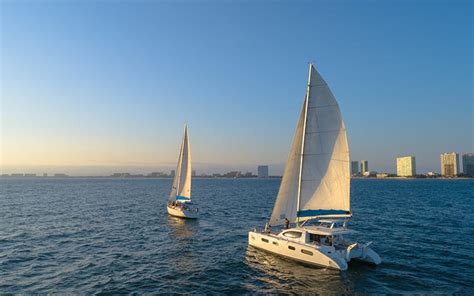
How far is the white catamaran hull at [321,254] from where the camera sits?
79.0 feet

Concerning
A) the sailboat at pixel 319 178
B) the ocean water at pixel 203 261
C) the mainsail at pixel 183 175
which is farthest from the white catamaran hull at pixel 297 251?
the mainsail at pixel 183 175

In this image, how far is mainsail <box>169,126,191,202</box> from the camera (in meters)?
52.2

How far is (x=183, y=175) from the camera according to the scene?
5284 cm

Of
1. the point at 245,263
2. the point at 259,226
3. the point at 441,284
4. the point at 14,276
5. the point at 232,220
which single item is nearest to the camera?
the point at 441,284

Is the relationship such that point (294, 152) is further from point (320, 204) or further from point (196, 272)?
point (196, 272)

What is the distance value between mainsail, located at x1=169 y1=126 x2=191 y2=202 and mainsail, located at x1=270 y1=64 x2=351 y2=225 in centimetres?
2740

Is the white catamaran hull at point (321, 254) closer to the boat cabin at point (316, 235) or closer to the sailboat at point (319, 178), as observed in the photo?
the sailboat at point (319, 178)

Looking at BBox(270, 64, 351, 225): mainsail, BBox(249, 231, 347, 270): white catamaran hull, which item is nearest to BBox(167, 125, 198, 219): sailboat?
BBox(249, 231, 347, 270): white catamaran hull

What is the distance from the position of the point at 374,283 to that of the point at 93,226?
1436 inches

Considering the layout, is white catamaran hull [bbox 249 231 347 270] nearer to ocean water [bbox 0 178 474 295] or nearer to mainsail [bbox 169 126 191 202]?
ocean water [bbox 0 178 474 295]

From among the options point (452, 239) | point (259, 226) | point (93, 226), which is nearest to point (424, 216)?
point (452, 239)

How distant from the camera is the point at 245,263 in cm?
2647

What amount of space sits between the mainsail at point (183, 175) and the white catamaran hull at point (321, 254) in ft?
87.7

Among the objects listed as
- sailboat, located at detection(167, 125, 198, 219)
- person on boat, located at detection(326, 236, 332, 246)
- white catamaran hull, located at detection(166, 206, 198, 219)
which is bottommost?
white catamaran hull, located at detection(166, 206, 198, 219)
